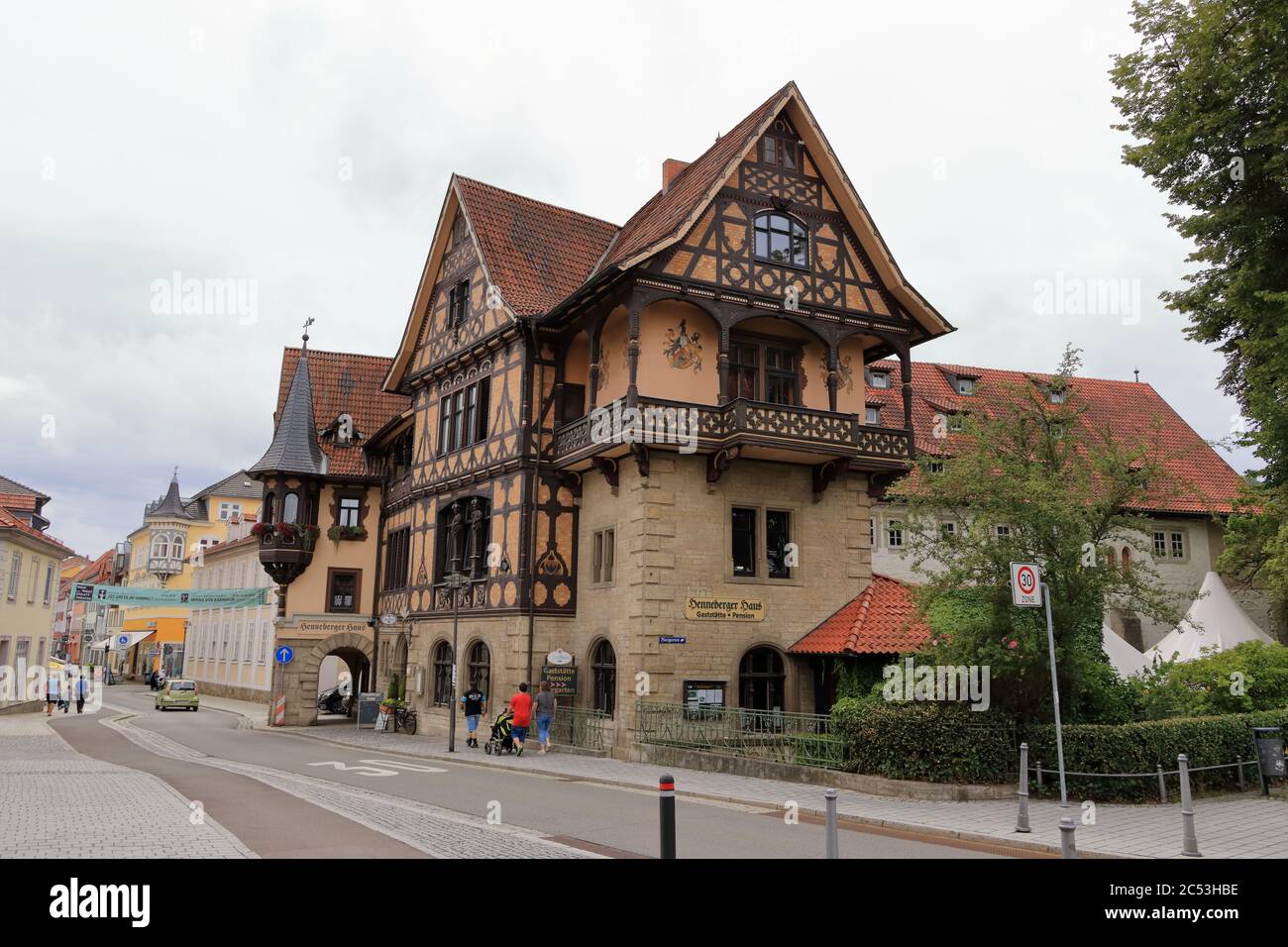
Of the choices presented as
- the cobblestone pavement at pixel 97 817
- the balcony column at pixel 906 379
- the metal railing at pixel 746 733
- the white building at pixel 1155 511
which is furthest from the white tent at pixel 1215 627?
the cobblestone pavement at pixel 97 817

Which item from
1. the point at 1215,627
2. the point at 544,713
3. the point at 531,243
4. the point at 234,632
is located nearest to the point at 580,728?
the point at 544,713

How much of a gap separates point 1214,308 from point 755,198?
10844 mm

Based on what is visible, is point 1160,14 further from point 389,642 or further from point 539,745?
point 389,642

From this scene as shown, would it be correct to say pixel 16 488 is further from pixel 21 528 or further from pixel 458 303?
pixel 458 303

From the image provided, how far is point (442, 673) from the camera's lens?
99.0 feet

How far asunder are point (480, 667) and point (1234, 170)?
21620mm

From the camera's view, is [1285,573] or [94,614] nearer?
[1285,573]

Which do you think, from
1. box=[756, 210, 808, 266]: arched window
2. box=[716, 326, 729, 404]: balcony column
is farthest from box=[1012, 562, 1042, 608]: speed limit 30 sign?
box=[756, 210, 808, 266]: arched window

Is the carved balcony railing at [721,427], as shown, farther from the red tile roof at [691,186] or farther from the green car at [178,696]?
the green car at [178,696]

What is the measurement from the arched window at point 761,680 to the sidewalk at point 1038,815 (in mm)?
4168

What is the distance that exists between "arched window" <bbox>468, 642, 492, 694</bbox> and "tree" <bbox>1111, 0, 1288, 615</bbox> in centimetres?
1851

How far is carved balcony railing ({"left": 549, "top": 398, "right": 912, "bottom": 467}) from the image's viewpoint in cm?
2245
